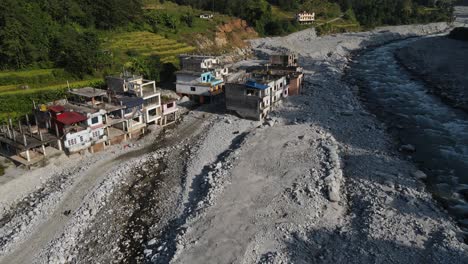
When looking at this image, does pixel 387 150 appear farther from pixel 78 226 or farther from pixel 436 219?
pixel 78 226

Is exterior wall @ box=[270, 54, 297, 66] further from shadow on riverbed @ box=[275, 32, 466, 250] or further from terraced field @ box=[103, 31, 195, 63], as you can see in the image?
terraced field @ box=[103, 31, 195, 63]

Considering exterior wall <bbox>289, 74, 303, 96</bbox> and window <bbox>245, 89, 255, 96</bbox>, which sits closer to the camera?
window <bbox>245, 89, 255, 96</bbox>

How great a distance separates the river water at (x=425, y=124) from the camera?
3631 cm

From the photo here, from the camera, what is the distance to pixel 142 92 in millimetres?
49188

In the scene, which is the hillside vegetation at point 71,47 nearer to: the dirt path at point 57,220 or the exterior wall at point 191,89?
the exterior wall at point 191,89

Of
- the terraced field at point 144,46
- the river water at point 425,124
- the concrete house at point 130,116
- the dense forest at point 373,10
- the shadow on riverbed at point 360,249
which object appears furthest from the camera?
the dense forest at point 373,10

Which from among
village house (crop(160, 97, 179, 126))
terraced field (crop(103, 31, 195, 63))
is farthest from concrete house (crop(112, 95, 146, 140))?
terraced field (crop(103, 31, 195, 63))

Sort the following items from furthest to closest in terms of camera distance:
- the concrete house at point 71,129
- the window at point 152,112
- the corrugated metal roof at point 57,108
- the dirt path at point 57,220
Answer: the window at point 152,112, the corrugated metal roof at point 57,108, the concrete house at point 71,129, the dirt path at point 57,220

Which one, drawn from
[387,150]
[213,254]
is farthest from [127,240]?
[387,150]

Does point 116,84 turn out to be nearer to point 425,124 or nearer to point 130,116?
point 130,116

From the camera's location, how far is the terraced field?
70.6 meters

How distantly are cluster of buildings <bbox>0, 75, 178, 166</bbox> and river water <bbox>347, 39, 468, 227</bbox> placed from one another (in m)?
30.8

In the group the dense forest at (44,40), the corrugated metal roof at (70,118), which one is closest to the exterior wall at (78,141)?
the corrugated metal roof at (70,118)

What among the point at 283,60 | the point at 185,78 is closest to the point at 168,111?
the point at 185,78
